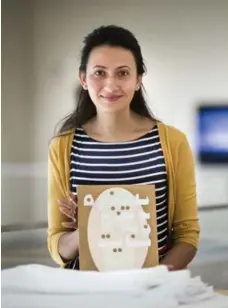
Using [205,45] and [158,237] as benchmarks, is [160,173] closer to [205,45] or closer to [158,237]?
[158,237]

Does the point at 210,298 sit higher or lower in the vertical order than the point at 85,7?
lower

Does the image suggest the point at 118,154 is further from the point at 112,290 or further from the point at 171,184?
the point at 112,290

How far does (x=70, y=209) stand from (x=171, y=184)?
0.17m

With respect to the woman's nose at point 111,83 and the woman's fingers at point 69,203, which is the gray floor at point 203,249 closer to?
the woman's fingers at point 69,203

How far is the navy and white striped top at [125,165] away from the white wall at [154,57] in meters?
0.05

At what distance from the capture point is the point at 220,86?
0.90 meters

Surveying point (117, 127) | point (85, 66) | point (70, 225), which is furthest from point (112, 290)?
point (85, 66)

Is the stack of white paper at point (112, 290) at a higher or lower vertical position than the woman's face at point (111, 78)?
lower

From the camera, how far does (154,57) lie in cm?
88

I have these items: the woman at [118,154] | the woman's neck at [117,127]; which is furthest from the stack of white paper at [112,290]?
the woman's neck at [117,127]

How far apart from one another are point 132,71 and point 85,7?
0.47 feet

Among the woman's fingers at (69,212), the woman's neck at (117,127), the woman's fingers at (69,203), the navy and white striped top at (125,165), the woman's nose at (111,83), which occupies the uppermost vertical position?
the woman's nose at (111,83)

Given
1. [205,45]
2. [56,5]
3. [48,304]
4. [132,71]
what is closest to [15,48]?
[56,5]

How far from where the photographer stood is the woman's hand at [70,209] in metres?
0.86
